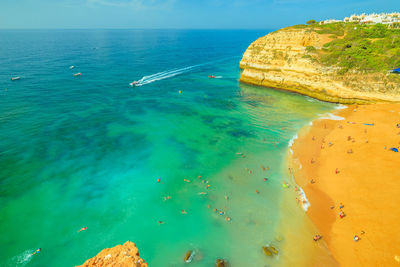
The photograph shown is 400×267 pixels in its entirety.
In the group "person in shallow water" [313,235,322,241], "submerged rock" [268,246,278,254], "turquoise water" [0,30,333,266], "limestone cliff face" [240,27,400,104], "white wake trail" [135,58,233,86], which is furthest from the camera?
"white wake trail" [135,58,233,86]

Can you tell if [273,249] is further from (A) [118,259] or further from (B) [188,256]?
(A) [118,259]

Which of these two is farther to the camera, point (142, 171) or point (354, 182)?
point (142, 171)

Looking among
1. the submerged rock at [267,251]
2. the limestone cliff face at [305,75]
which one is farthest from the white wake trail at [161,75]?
the submerged rock at [267,251]

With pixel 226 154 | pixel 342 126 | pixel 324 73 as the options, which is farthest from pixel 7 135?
pixel 324 73

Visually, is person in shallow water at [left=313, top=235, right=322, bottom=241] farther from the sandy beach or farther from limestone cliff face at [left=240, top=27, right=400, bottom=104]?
limestone cliff face at [left=240, top=27, right=400, bottom=104]

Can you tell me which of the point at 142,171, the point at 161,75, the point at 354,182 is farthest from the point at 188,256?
the point at 161,75

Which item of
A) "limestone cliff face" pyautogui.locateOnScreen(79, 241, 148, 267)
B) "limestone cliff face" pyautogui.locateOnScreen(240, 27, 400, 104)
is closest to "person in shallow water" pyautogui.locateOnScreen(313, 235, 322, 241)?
"limestone cliff face" pyautogui.locateOnScreen(79, 241, 148, 267)

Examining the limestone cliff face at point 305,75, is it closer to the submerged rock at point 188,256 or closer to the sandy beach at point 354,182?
the sandy beach at point 354,182

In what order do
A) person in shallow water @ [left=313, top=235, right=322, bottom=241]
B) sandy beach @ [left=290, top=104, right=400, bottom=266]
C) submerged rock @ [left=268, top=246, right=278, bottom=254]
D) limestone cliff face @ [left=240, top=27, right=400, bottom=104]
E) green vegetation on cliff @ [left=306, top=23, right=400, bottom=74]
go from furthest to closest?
green vegetation on cliff @ [left=306, top=23, right=400, bottom=74]
limestone cliff face @ [left=240, top=27, right=400, bottom=104]
person in shallow water @ [left=313, top=235, right=322, bottom=241]
submerged rock @ [left=268, top=246, right=278, bottom=254]
sandy beach @ [left=290, top=104, right=400, bottom=266]
